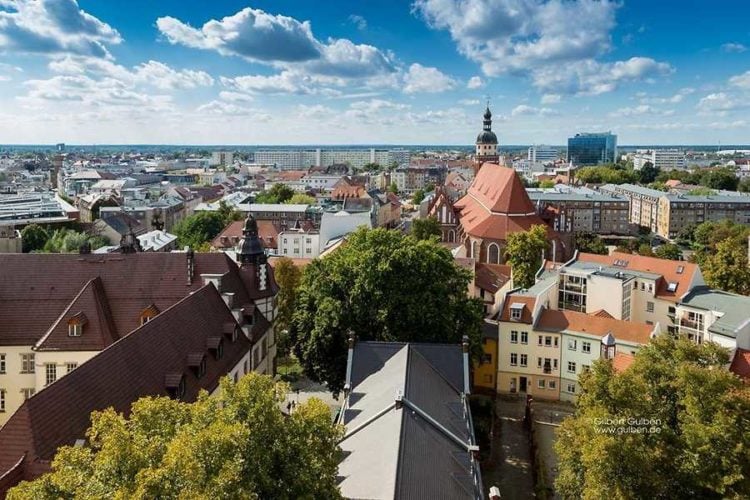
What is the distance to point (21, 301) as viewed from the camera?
3856 centimetres

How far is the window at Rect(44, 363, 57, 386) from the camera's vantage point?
35781 mm

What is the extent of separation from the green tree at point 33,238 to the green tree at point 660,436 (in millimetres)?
90666

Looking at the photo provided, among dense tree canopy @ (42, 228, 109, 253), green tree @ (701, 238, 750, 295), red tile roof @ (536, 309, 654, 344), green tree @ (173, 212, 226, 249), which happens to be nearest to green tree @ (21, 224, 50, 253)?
dense tree canopy @ (42, 228, 109, 253)

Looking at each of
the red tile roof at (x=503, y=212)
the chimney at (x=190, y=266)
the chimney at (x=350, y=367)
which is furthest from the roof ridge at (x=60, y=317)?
the red tile roof at (x=503, y=212)

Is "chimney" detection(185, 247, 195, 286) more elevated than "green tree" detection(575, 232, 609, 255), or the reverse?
"chimney" detection(185, 247, 195, 286)

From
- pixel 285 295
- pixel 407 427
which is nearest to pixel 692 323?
pixel 285 295

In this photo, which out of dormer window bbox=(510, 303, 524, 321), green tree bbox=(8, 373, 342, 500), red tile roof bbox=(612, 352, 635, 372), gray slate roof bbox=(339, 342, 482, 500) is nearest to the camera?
green tree bbox=(8, 373, 342, 500)

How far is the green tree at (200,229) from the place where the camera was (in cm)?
9844

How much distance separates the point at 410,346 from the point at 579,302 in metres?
26.1

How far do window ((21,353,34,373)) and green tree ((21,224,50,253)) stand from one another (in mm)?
63427

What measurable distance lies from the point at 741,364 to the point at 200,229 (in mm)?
80954

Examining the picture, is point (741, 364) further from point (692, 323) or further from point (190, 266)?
point (190, 266)

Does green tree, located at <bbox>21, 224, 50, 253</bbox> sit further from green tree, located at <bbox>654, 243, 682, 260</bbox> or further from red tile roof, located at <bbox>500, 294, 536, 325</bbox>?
green tree, located at <bbox>654, 243, 682, 260</bbox>

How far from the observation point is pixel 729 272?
197ft
